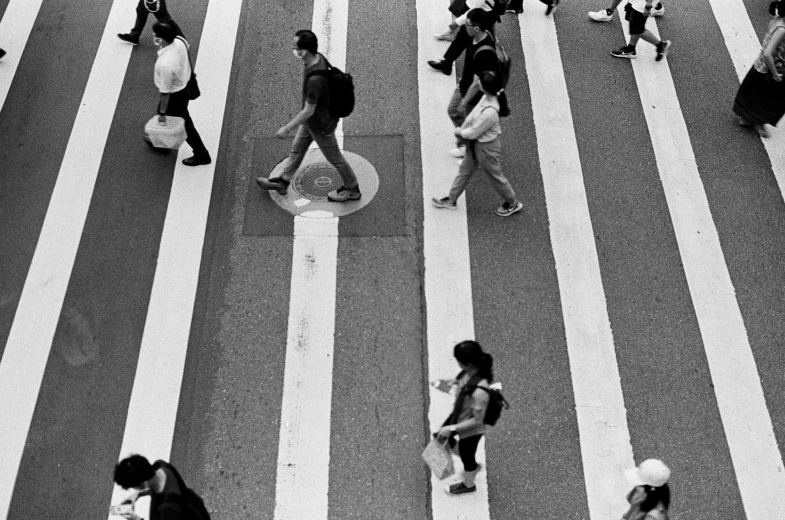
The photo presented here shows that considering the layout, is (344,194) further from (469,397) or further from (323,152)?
(469,397)

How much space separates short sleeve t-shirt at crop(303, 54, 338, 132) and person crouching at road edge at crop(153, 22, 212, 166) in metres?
1.51

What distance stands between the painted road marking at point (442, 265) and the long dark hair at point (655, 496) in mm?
1680

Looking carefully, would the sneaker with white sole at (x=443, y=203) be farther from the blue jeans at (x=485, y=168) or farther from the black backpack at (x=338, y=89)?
the black backpack at (x=338, y=89)

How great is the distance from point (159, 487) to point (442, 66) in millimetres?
7049

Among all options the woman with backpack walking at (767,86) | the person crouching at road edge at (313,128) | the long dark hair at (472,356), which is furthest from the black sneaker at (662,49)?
the long dark hair at (472,356)

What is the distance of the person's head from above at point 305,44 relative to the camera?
763cm

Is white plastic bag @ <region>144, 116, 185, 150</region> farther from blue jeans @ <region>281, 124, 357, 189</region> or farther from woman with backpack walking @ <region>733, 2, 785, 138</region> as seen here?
woman with backpack walking @ <region>733, 2, 785, 138</region>

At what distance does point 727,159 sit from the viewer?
9.70 metres

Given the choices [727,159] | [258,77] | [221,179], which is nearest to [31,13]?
[258,77]

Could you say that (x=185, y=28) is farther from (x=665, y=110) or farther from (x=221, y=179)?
(x=665, y=110)

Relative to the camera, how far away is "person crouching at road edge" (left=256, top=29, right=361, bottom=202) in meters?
7.75

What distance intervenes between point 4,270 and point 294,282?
9.90 ft

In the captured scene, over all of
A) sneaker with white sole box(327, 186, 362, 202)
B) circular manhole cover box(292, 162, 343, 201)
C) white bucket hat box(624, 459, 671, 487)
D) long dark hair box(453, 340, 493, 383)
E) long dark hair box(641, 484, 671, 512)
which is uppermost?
long dark hair box(453, 340, 493, 383)

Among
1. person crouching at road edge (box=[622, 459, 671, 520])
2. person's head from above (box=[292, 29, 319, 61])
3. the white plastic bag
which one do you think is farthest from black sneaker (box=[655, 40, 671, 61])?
person crouching at road edge (box=[622, 459, 671, 520])
